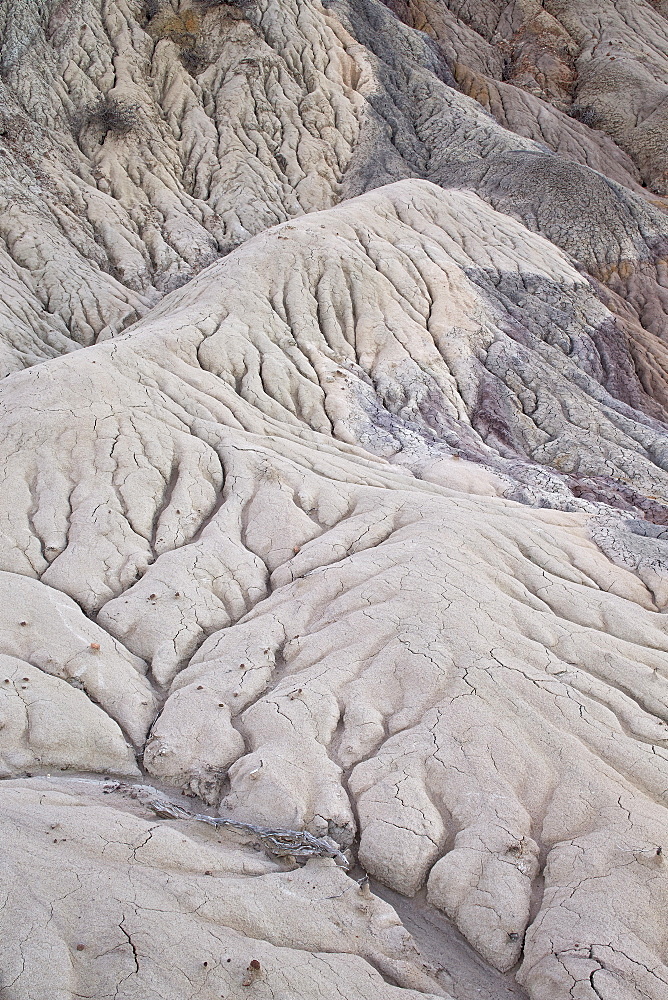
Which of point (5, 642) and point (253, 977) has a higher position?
point (253, 977)

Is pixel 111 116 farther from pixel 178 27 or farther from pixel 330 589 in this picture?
pixel 330 589

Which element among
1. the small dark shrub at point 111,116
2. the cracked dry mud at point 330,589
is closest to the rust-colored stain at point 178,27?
the small dark shrub at point 111,116

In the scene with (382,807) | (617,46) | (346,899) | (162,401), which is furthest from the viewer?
(617,46)

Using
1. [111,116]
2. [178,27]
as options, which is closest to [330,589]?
[111,116]

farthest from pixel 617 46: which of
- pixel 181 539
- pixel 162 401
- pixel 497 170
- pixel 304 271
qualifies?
pixel 181 539

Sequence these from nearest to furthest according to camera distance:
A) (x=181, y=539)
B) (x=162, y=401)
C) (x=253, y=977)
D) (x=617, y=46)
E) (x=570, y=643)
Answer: (x=253, y=977), (x=570, y=643), (x=181, y=539), (x=162, y=401), (x=617, y=46)

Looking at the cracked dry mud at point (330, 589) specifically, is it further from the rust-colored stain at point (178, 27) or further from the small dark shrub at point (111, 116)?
the rust-colored stain at point (178, 27)

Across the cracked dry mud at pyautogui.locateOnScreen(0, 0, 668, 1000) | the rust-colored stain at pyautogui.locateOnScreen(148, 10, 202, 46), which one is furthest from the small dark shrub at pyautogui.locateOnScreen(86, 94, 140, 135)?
the rust-colored stain at pyautogui.locateOnScreen(148, 10, 202, 46)

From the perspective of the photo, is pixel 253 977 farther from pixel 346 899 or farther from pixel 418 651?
pixel 418 651
